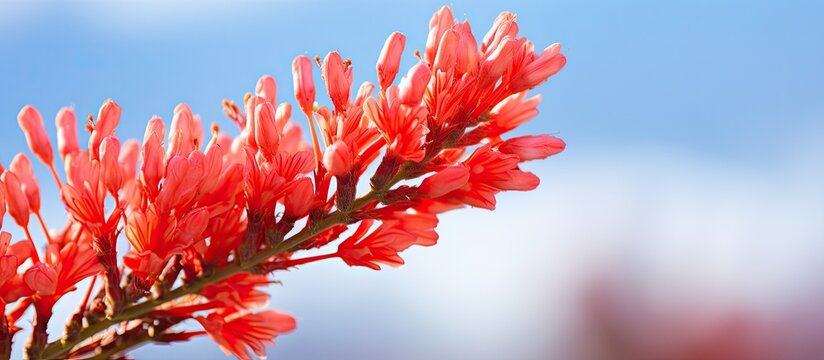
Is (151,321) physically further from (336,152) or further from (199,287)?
(336,152)

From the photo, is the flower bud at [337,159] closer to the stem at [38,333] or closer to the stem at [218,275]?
the stem at [218,275]

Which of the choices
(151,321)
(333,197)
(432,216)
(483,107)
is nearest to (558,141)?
(483,107)

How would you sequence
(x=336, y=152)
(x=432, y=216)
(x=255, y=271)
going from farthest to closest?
(x=432, y=216)
(x=255, y=271)
(x=336, y=152)

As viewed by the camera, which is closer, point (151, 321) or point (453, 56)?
point (453, 56)

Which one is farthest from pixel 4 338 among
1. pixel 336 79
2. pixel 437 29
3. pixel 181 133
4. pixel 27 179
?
pixel 437 29

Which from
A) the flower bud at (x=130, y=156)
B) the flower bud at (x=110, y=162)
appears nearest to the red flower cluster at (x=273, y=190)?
the flower bud at (x=110, y=162)

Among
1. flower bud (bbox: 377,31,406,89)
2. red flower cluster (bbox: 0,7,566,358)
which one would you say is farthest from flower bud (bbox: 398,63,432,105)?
flower bud (bbox: 377,31,406,89)
